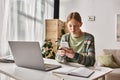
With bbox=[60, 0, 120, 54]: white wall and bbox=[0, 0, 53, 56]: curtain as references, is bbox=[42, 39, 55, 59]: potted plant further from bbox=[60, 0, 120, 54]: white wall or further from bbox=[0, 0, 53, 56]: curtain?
bbox=[60, 0, 120, 54]: white wall

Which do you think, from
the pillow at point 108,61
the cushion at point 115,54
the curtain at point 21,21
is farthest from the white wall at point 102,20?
the curtain at point 21,21

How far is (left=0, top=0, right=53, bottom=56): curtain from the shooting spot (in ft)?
9.32

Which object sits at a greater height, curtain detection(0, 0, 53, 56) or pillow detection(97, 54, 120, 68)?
curtain detection(0, 0, 53, 56)

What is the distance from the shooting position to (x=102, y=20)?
16.7 feet

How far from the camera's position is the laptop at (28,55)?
1354mm

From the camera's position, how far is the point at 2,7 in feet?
9.12

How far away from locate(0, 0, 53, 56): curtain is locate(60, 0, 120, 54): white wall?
1231mm

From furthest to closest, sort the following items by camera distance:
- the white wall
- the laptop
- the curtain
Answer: the white wall → the curtain → the laptop

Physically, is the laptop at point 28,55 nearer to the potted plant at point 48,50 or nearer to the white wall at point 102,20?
the potted plant at point 48,50

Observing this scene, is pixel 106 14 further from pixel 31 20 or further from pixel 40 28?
pixel 31 20

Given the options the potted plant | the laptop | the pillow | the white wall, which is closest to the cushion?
the pillow

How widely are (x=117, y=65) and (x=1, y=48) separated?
2552 millimetres

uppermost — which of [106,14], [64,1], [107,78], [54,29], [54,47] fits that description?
[64,1]

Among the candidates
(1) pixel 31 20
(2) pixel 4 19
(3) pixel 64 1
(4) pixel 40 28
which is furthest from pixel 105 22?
(2) pixel 4 19
